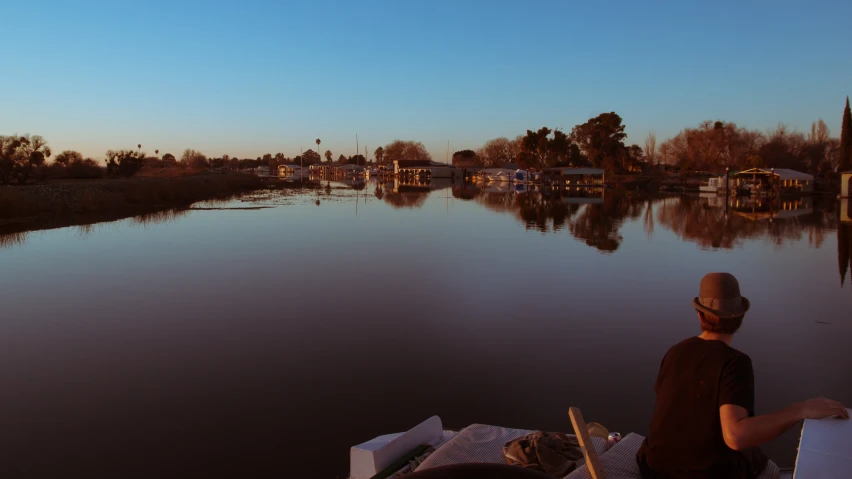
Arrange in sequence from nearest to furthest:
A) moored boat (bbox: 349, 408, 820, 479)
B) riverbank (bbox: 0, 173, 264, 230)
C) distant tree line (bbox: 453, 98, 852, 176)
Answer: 1. moored boat (bbox: 349, 408, 820, 479)
2. riverbank (bbox: 0, 173, 264, 230)
3. distant tree line (bbox: 453, 98, 852, 176)

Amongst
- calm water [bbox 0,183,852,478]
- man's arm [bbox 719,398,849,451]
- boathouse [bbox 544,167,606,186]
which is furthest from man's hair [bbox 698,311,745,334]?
boathouse [bbox 544,167,606,186]

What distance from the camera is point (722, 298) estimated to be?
2.93m

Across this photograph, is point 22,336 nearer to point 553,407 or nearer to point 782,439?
point 553,407

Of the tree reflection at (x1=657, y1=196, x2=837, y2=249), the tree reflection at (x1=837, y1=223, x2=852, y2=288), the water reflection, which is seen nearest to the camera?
the tree reflection at (x1=837, y1=223, x2=852, y2=288)

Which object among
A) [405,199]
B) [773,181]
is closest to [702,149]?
[773,181]

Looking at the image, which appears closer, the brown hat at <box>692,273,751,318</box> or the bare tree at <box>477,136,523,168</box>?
the brown hat at <box>692,273,751,318</box>

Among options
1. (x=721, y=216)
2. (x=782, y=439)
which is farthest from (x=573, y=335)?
(x=721, y=216)

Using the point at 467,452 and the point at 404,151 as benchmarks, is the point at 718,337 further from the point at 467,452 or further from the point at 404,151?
the point at 404,151

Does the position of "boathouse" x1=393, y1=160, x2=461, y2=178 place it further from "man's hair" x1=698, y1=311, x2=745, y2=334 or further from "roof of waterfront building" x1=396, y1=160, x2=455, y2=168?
"man's hair" x1=698, y1=311, x2=745, y2=334

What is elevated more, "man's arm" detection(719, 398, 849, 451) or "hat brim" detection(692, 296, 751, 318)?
"hat brim" detection(692, 296, 751, 318)

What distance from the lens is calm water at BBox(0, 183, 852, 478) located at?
5.69 metres

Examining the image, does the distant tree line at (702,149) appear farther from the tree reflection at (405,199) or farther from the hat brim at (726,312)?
the hat brim at (726,312)

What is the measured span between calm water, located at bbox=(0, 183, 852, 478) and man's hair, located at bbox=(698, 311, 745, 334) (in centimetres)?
307

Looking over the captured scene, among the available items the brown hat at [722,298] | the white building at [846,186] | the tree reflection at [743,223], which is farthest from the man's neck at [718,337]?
the white building at [846,186]
